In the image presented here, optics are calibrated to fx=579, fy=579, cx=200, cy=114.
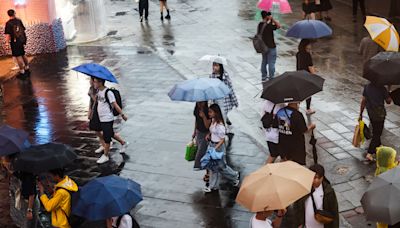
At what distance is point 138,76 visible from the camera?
14.8 metres

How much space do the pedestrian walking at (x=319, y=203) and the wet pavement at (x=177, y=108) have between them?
170 cm

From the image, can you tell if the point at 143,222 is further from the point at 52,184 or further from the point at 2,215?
the point at 2,215

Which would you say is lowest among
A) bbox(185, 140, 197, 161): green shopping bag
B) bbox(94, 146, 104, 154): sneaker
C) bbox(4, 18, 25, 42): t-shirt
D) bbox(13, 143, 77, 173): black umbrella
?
bbox(94, 146, 104, 154): sneaker

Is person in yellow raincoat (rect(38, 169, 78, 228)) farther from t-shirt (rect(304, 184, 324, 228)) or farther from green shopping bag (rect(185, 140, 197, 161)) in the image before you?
green shopping bag (rect(185, 140, 197, 161))

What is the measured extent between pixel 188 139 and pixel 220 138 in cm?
253

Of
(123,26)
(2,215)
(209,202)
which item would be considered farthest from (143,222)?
(123,26)

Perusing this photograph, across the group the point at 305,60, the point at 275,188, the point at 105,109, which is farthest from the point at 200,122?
the point at 305,60

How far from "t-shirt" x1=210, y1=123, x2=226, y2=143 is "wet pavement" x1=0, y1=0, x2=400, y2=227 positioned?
2.94 ft

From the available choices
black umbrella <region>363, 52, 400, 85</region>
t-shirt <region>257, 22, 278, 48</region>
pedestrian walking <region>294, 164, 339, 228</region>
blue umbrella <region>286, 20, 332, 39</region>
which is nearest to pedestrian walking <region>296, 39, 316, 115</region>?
blue umbrella <region>286, 20, 332, 39</region>

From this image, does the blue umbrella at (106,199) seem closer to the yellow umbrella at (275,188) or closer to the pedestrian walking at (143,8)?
the yellow umbrella at (275,188)

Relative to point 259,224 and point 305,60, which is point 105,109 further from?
point 259,224

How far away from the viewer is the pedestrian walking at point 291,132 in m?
7.80

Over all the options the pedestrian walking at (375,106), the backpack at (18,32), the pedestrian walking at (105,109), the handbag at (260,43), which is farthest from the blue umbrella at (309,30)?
the backpack at (18,32)

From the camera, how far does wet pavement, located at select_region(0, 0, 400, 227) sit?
856 centimetres
